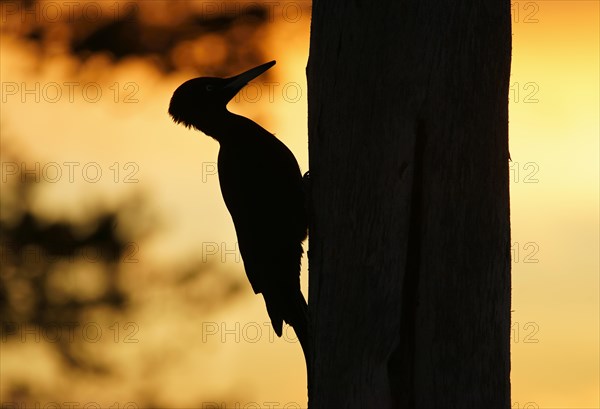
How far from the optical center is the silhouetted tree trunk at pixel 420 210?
2.56 metres

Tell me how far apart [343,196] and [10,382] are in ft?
20.6

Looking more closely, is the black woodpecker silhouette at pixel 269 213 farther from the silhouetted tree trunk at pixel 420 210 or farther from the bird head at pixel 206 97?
the silhouetted tree trunk at pixel 420 210

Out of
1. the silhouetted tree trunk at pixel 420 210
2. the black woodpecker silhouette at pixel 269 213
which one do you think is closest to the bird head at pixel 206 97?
the black woodpecker silhouette at pixel 269 213

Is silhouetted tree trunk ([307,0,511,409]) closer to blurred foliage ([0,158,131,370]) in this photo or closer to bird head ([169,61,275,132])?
bird head ([169,61,275,132])

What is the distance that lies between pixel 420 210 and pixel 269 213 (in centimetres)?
200

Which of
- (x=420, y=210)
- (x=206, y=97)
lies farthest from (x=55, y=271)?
(x=420, y=210)

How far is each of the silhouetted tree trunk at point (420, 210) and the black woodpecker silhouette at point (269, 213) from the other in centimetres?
171

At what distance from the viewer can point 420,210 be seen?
2.57 meters

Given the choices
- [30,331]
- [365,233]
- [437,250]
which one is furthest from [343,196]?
[30,331]

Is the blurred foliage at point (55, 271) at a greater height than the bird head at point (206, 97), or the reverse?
the bird head at point (206, 97)

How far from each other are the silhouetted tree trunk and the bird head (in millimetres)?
A: 2372

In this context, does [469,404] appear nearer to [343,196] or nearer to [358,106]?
[343,196]

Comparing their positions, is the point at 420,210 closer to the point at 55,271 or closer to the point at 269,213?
the point at 269,213

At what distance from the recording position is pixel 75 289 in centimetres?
857
